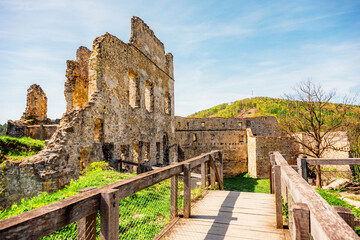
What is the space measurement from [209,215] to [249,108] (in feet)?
153

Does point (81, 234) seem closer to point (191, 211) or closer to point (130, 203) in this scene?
point (191, 211)

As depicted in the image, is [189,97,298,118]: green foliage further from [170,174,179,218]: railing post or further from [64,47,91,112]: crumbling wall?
[170,174,179,218]: railing post

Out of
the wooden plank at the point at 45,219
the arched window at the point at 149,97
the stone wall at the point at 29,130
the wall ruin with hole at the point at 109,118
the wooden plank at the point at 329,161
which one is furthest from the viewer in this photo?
the stone wall at the point at 29,130

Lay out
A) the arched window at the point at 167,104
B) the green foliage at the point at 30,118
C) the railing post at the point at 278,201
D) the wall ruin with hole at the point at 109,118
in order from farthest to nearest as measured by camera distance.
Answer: the arched window at the point at 167,104
the green foliage at the point at 30,118
the wall ruin with hole at the point at 109,118
the railing post at the point at 278,201

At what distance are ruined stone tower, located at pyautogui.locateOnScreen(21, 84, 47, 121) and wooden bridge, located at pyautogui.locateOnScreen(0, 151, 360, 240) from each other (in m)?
17.3

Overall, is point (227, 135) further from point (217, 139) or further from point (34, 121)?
point (34, 121)

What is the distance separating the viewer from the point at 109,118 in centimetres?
996

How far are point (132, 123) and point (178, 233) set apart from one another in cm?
913

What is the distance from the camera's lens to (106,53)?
32.6ft

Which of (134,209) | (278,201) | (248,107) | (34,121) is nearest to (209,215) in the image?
(278,201)

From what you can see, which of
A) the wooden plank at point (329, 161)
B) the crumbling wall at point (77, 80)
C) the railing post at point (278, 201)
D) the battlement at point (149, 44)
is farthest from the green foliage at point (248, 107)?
the railing post at point (278, 201)

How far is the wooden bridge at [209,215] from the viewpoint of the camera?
136 cm

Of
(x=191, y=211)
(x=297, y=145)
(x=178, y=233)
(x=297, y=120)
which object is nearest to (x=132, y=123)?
(x=191, y=211)

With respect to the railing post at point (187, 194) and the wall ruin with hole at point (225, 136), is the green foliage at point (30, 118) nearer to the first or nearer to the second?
the wall ruin with hole at point (225, 136)
